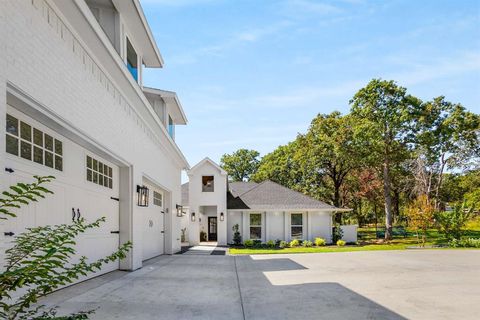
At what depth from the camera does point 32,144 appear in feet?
18.7

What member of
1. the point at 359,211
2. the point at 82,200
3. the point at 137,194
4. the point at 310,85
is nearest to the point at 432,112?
the point at 310,85

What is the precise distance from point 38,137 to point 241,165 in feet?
177

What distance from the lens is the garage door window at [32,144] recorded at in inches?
201

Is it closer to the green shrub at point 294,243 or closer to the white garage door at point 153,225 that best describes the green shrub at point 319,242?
the green shrub at point 294,243

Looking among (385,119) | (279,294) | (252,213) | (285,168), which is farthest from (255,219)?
(279,294)

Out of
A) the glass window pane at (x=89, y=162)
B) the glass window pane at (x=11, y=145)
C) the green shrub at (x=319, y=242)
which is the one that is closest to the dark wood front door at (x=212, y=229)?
the green shrub at (x=319, y=242)

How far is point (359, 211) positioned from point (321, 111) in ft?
57.9

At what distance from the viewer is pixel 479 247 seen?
66.3ft

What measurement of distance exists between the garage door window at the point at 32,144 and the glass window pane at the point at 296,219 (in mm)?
19842

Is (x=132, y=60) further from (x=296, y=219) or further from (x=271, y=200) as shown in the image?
(x=296, y=219)

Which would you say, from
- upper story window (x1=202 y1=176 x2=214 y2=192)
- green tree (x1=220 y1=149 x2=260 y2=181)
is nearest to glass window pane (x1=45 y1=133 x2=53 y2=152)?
upper story window (x1=202 y1=176 x2=214 y2=192)

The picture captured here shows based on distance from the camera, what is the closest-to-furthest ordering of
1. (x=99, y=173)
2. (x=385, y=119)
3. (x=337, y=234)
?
(x=99, y=173) < (x=337, y=234) < (x=385, y=119)

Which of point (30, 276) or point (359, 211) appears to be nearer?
point (30, 276)

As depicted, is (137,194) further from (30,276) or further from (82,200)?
(30,276)
